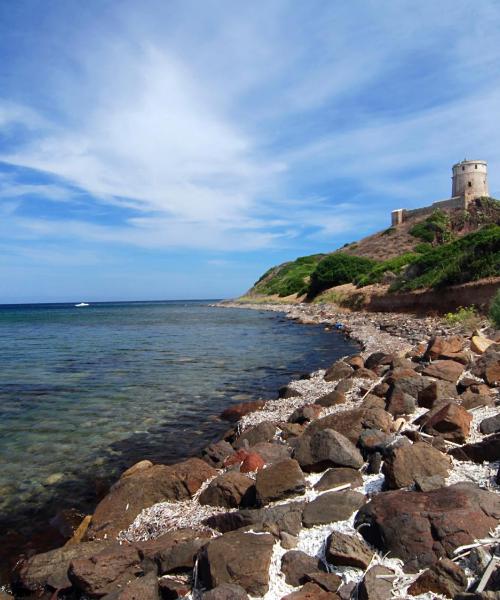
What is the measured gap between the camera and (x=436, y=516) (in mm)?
3930

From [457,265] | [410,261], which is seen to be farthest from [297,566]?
[410,261]

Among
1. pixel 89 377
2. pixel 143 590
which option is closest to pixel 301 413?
pixel 143 590

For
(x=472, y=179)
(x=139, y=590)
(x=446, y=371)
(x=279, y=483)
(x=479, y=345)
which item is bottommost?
(x=139, y=590)

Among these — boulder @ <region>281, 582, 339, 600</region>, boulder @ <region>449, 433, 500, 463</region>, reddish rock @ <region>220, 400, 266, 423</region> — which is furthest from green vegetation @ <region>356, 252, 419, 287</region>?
boulder @ <region>281, 582, 339, 600</region>

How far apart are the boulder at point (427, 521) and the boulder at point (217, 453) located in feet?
11.5

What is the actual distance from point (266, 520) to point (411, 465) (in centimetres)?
168

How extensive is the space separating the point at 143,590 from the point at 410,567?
2.22 metres

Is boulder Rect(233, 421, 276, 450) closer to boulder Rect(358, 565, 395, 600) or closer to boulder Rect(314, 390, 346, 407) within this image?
boulder Rect(314, 390, 346, 407)

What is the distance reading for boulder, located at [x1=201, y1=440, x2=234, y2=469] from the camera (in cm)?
754

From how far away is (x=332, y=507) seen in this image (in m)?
4.68

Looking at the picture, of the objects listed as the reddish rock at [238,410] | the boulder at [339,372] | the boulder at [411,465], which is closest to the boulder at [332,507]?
the boulder at [411,465]

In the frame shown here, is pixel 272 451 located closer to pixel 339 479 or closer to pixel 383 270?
pixel 339 479

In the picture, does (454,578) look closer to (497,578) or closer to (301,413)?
(497,578)

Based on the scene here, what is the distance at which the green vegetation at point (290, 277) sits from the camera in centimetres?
7319
